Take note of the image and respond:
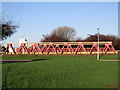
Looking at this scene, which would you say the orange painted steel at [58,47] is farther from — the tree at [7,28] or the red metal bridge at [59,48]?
the tree at [7,28]

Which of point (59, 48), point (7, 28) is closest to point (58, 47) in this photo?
point (59, 48)

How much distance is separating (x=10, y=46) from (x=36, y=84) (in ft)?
94.2

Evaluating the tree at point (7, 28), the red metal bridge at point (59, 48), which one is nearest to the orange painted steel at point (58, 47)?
the red metal bridge at point (59, 48)

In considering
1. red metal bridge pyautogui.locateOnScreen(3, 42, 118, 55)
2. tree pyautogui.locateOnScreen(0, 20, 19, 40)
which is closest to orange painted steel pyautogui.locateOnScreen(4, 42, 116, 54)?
red metal bridge pyautogui.locateOnScreen(3, 42, 118, 55)

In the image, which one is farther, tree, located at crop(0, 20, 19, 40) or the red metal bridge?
the red metal bridge

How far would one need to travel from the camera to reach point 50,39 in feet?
183

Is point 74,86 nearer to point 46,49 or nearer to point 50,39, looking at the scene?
point 46,49

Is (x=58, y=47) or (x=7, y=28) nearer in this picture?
(x=7, y=28)

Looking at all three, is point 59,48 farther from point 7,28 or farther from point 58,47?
point 7,28

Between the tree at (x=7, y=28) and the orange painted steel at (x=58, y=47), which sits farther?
the orange painted steel at (x=58, y=47)

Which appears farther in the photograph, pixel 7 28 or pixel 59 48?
pixel 59 48

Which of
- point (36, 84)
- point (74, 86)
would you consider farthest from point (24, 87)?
point (74, 86)

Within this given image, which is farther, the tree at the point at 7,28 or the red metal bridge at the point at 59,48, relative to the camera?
the red metal bridge at the point at 59,48

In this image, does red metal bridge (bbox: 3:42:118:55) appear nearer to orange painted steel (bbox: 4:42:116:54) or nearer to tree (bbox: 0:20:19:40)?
orange painted steel (bbox: 4:42:116:54)
